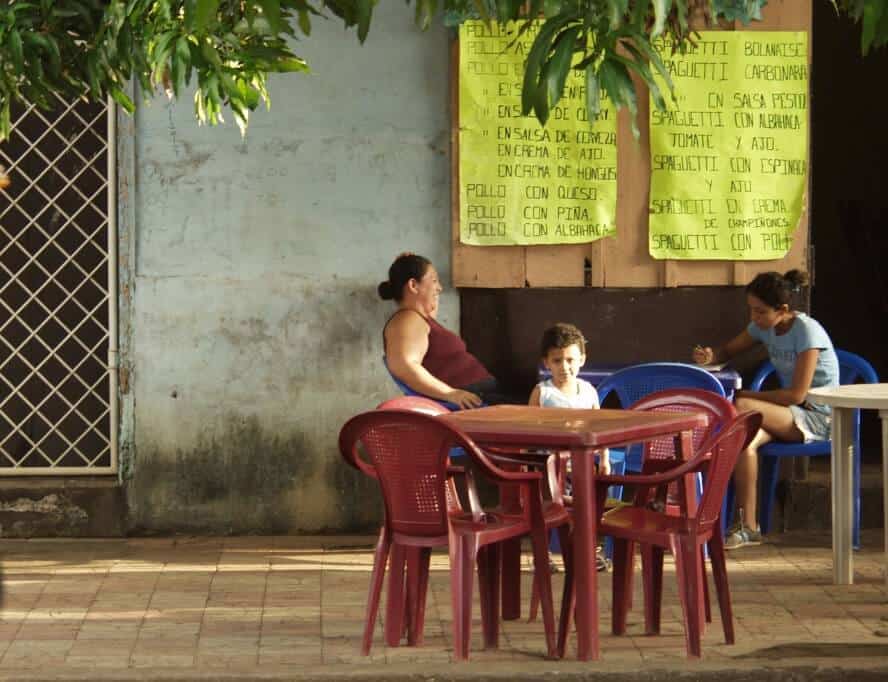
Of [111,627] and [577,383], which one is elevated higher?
[577,383]

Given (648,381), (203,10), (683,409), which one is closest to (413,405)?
(683,409)

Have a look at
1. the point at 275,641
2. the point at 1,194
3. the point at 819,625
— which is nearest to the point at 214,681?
the point at 275,641

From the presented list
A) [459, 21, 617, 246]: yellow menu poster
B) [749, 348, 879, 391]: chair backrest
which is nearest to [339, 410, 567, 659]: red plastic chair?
[459, 21, 617, 246]: yellow menu poster

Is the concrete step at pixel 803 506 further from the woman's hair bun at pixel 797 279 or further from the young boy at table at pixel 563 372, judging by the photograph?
the young boy at table at pixel 563 372

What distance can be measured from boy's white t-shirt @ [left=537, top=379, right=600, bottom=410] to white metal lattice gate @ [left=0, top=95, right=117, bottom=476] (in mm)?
2683

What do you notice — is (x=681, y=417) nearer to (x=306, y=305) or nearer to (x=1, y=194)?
(x=306, y=305)

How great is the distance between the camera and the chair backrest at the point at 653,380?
26.8ft

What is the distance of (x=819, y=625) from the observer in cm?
693

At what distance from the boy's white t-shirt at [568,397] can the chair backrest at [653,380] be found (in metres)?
0.36

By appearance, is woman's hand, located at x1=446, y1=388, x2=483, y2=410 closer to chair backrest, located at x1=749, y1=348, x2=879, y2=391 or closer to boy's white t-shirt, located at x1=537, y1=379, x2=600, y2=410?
boy's white t-shirt, located at x1=537, y1=379, x2=600, y2=410

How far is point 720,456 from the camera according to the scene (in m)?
6.30

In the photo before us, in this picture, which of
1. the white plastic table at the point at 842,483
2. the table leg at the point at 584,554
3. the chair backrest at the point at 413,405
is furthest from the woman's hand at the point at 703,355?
the table leg at the point at 584,554

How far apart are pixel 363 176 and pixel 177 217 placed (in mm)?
1047

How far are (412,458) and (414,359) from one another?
7.83 feet
